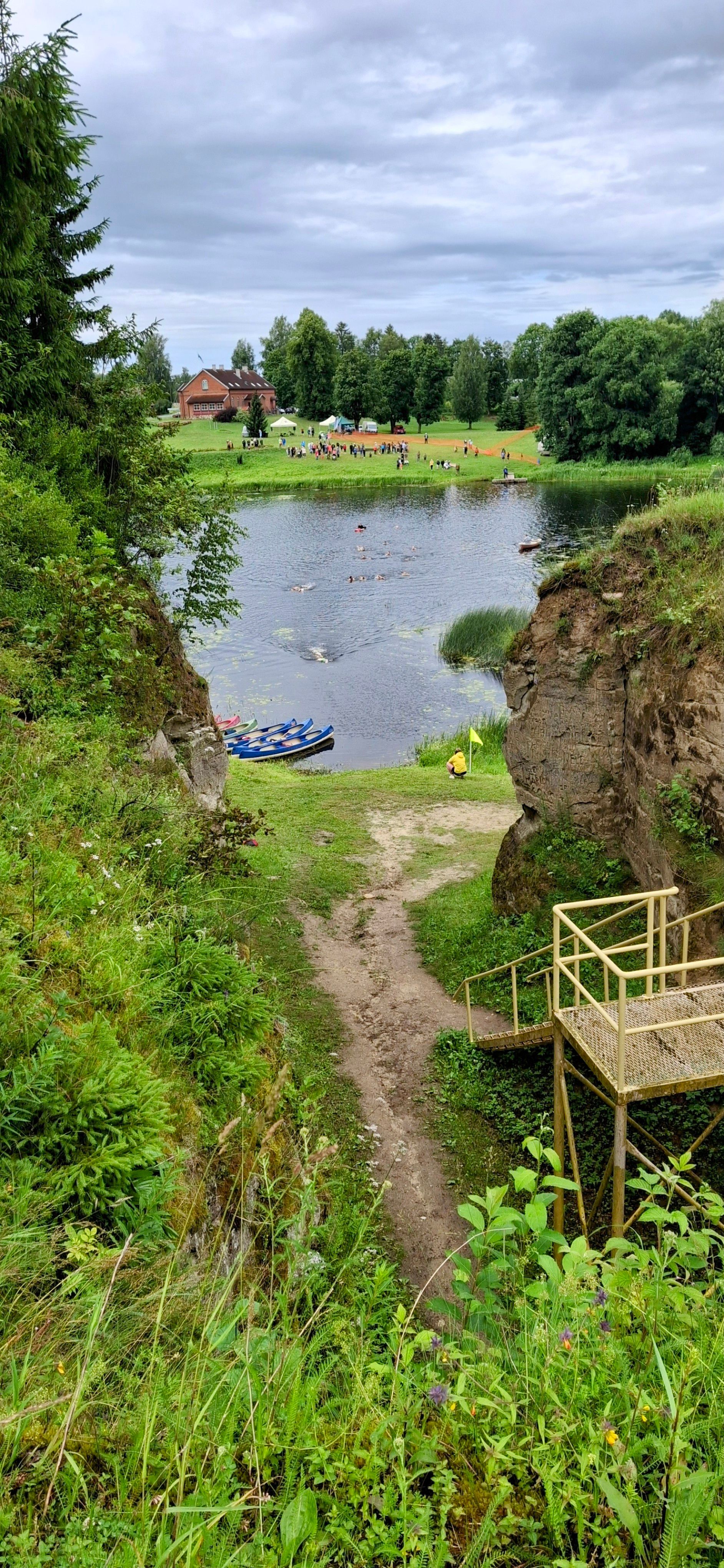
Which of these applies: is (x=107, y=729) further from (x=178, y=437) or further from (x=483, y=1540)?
(x=178, y=437)

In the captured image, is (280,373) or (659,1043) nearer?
(659,1043)

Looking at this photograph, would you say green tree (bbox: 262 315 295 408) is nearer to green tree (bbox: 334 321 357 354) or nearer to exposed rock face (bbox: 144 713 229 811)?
green tree (bbox: 334 321 357 354)

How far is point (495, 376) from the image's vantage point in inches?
4847

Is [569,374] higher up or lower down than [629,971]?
higher up

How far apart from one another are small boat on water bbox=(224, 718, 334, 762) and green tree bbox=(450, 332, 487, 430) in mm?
91820

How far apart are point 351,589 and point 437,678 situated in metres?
16.0

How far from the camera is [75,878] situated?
6.20m

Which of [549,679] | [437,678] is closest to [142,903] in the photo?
[549,679]

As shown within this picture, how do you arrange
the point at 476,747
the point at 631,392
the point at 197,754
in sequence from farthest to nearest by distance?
the point at 631,392 → the point at 476,747 → the point at 197,754

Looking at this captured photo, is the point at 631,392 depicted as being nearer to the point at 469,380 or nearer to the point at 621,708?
the point at 469,380

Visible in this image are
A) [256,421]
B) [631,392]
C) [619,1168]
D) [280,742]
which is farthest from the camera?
[256,421]

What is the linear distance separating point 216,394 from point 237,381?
4.06 m

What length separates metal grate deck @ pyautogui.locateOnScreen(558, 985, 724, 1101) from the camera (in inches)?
318

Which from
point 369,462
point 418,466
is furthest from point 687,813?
point 369,462
